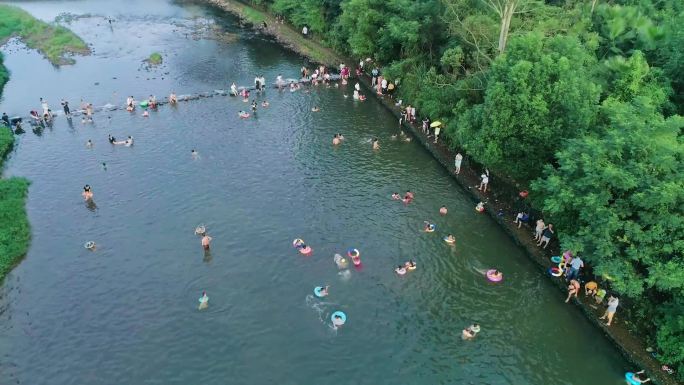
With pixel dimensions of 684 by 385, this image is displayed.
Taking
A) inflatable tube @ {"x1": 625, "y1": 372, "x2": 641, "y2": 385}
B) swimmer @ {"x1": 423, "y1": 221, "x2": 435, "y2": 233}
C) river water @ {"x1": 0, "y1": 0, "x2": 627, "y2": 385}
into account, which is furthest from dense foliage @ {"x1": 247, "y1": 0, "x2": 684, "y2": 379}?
swimmer @ {"x1": 423, "y1": 221, "x2": 435, "y2": 233}

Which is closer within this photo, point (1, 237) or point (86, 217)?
point (1, 237)

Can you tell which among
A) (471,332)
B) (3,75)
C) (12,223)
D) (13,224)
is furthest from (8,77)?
(471,332)

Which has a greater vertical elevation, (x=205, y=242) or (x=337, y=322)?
(x=205, y=242)

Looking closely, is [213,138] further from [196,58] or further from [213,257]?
[196,58]

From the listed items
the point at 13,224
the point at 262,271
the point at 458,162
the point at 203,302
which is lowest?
the point at 203,302

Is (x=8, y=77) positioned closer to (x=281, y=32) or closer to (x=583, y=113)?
(x=281, y=32)

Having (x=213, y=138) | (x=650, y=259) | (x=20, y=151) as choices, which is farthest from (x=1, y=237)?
(x=650, y=259)
